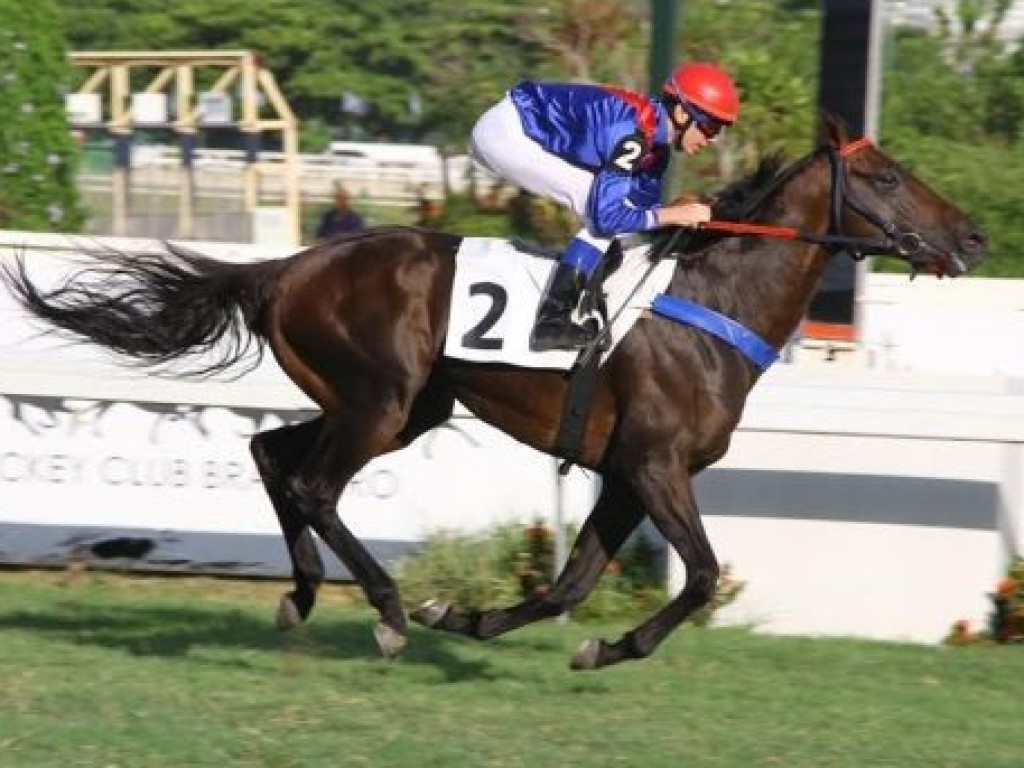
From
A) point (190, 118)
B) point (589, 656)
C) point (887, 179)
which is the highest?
point (887, 179)

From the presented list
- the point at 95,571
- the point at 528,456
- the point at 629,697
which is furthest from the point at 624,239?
the point at 95,571

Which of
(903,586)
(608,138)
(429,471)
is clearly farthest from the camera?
(429,471)

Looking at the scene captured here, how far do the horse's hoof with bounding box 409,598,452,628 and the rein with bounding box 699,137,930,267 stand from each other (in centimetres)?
143

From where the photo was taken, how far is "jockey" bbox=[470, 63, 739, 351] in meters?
6.05

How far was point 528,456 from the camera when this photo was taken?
816cm

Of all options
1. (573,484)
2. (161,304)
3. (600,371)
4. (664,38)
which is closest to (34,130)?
(664,38)

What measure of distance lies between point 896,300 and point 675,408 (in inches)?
174

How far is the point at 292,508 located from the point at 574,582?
39.6 inches

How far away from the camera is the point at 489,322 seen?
6305mm

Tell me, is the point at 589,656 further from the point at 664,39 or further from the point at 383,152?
the point at 383,152

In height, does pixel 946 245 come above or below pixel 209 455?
above

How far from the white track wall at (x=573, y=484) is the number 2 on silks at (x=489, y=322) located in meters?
1.49

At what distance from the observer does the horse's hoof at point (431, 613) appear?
6.27 meters

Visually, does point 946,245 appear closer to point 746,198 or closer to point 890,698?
point 746,198
